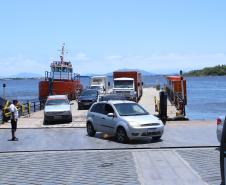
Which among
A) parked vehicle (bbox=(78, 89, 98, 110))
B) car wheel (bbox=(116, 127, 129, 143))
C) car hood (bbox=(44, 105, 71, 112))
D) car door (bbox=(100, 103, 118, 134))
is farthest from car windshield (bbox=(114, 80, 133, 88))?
car wheel (bbox=(116, 127, 129, 143))

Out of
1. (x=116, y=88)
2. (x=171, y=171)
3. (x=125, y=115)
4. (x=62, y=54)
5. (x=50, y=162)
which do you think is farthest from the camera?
(x=62, y=54)

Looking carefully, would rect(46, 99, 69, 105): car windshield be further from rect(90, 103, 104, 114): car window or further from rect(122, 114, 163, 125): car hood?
rect(122, 114, 163, 125): car hood

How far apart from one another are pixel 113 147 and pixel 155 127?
6.20ft

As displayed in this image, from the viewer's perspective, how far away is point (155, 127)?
1814 centimetres

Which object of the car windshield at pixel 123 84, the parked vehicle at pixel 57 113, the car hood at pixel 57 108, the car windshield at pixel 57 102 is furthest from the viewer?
the car windshield at pixel 123 84

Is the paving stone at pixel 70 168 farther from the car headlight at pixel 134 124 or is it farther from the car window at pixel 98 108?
the car window at pixel 98 108

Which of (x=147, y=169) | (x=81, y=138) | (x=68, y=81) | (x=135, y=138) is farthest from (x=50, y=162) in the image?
(x=68, y=81)

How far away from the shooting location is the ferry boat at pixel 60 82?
169ft

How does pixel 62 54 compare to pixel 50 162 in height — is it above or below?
above

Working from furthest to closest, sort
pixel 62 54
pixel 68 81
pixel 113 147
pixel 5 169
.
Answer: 1. pixel 62 54
2. pixel 68 81
3. pixel 113 147
4. pixel 5 169

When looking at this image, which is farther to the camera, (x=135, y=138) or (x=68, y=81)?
(x=68, y=81)

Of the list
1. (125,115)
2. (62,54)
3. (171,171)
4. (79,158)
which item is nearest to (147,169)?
(171,171)

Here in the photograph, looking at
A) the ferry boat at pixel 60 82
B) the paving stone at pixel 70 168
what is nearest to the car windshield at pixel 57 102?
the paving stone at pixel 70 168

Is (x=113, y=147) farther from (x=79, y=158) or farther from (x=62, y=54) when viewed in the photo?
(x=62, y=54)
